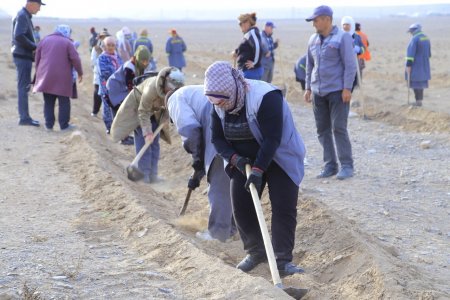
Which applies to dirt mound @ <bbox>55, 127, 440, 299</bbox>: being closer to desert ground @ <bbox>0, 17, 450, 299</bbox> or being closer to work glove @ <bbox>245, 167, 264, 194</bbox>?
desert ground @ <bbox>0, 17, 450, 299</bbox>

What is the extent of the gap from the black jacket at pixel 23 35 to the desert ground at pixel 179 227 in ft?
3.97

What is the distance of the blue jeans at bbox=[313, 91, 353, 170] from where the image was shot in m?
8.85

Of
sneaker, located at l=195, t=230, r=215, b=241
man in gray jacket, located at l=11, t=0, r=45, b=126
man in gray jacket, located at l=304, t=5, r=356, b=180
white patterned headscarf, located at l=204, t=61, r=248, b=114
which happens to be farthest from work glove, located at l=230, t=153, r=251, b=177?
man in gray jacket, located at l=11, t=0, r=45, b=126

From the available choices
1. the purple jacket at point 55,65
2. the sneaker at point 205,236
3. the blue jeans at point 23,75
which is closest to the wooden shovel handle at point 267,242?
the sneaker at point 205,236

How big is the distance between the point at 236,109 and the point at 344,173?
4.08 m

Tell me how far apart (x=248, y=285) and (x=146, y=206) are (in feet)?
8.80

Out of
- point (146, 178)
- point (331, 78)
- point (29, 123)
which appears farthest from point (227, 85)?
point (29, 123)

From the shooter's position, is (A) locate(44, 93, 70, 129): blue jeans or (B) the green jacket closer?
(B) the green jacket

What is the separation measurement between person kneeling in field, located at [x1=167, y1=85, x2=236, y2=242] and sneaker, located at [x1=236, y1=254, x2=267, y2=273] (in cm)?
85

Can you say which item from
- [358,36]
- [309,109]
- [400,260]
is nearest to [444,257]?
[400,260]

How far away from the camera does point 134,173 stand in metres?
9.15

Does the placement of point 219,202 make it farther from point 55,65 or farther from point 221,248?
point 55,65

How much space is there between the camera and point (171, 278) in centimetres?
545

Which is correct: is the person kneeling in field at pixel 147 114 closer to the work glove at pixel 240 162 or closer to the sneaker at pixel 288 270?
the work glove at pixel 240 162
